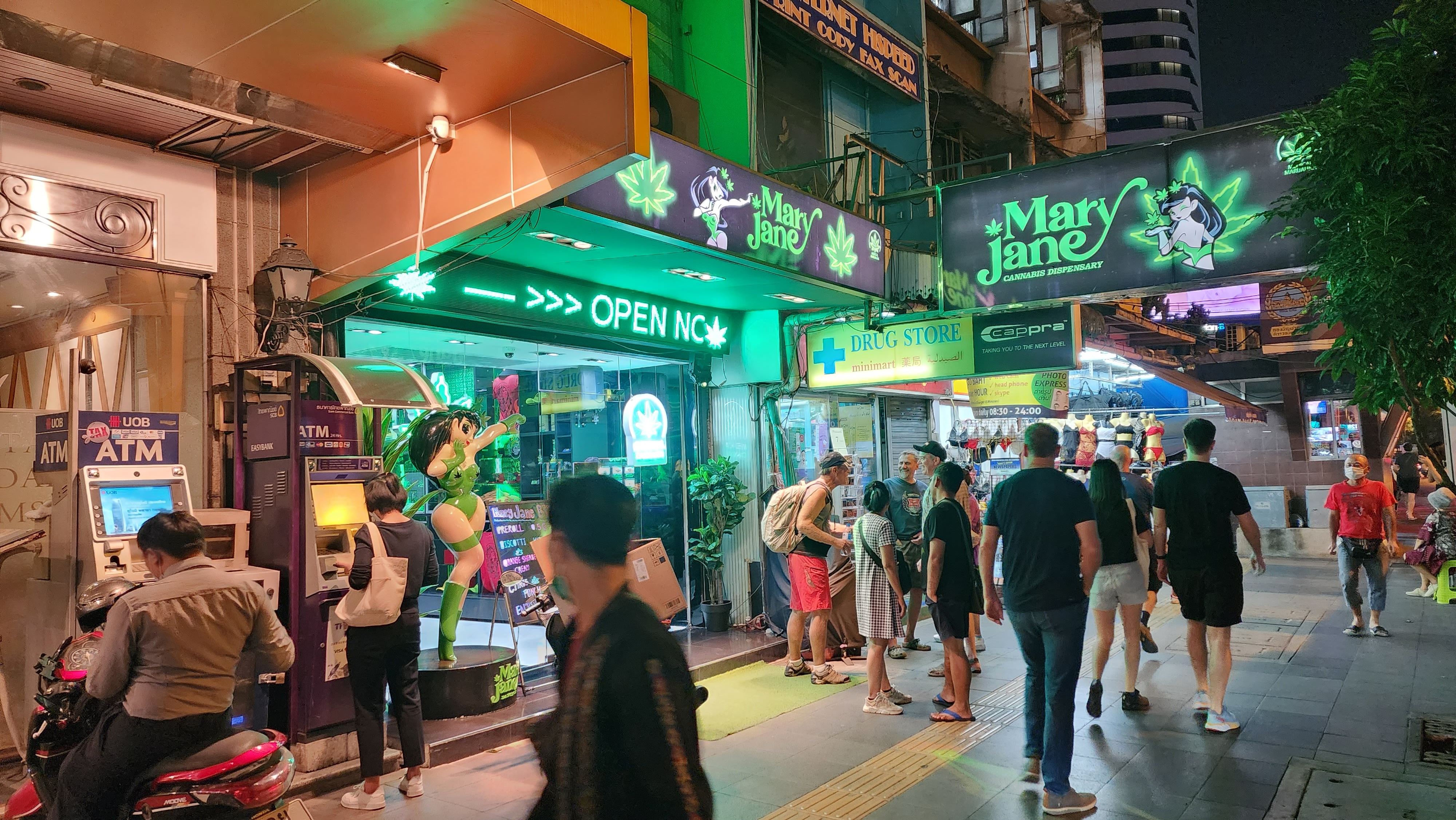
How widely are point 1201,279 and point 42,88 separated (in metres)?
8.18

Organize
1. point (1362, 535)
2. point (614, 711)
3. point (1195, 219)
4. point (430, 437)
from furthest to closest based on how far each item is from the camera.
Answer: point (1362, 535), point (1195, 219), point (430, 437), point (614, 711)

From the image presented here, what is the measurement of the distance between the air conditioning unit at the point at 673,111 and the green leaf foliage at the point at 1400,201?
573cm

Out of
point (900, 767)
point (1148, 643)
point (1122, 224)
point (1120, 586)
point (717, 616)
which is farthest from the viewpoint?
point (717, 616)

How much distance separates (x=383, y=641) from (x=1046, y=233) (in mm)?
6569

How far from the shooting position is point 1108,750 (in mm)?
5691

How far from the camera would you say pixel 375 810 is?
5.06 meters

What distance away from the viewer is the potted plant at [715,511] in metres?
9.71

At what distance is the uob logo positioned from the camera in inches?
311

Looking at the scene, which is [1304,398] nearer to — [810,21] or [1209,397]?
[1209,397]

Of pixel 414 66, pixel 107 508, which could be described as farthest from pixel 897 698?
pixel 414 66

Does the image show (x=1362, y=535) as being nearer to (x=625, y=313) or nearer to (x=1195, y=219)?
(x=1195, y=219)

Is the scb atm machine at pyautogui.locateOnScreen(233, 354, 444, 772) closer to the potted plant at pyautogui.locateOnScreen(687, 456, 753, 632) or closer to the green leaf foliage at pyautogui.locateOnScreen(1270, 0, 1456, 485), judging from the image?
the potted plant at pyautogui.locateOnScreen(687, 456, 753, 632)

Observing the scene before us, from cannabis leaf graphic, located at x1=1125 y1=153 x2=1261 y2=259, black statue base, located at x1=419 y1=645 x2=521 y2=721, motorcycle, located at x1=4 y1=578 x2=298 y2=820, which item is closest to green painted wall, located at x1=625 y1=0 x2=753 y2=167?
cannabis leaf graphic, located at x1=1125 y1=153 x2=1261 y2=259

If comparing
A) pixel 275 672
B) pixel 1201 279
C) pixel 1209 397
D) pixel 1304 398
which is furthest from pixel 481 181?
pixel 1304 398
